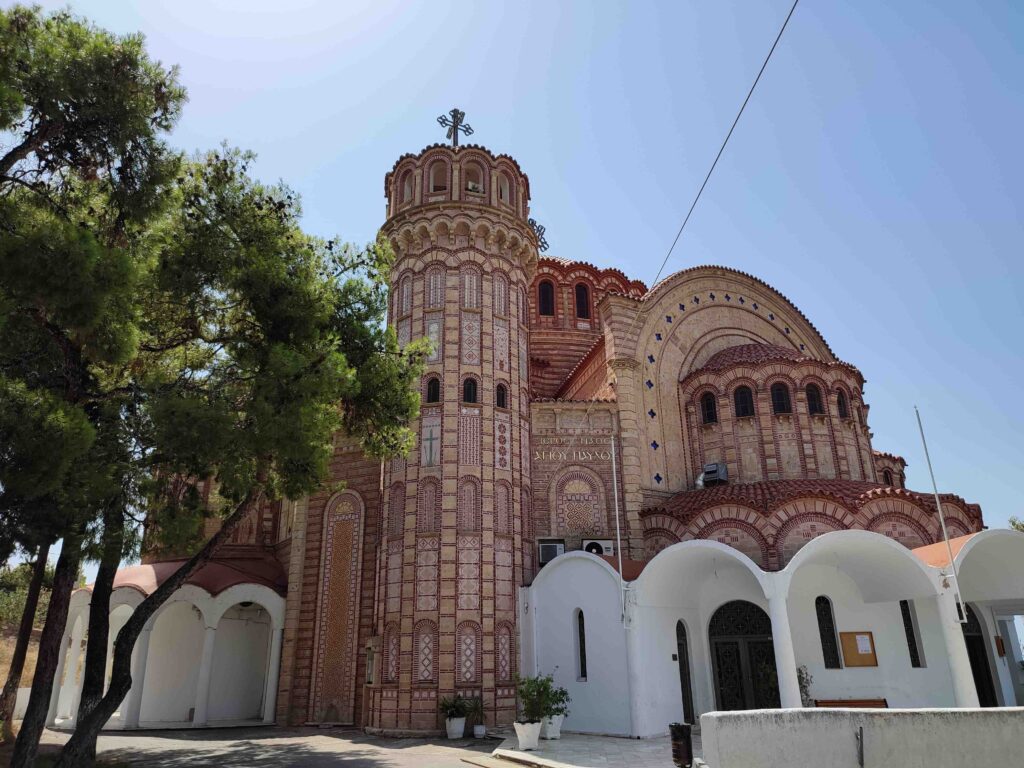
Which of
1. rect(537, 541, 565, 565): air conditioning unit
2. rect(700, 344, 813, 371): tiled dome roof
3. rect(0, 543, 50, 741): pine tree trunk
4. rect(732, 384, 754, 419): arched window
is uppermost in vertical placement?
rect(700, 344, 813, 371): tiled dome roof

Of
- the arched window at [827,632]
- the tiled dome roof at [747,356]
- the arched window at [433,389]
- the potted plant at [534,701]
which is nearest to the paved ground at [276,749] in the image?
the potted plant at [534,701]

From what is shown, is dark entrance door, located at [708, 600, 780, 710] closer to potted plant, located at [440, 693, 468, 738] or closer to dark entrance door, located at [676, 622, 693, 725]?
dark entrance door, located at [676, 622, 693, 725]

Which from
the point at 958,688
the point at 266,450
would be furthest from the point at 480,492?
the point at 958,688

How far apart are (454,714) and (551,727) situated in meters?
2.17

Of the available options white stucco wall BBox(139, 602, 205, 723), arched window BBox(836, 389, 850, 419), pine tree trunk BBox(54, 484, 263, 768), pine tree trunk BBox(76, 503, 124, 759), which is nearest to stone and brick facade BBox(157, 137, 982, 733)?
arched window BBox(836, 389, 850, 419)

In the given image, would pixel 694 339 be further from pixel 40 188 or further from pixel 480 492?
pixel 40 188

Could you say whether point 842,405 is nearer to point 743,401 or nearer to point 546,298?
point 743,401

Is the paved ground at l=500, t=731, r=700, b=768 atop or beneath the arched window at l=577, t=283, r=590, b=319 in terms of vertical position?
beneath

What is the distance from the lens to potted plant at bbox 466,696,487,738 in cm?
1625

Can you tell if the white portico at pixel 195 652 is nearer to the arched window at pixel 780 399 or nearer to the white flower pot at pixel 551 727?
the white flower pot at pixel 551 727

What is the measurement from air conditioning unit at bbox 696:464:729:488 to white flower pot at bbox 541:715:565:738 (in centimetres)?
824

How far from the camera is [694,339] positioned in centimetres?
2414

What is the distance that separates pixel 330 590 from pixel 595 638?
7691mm

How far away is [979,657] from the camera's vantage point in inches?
712
